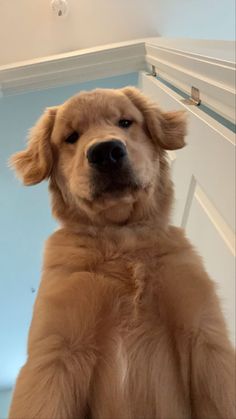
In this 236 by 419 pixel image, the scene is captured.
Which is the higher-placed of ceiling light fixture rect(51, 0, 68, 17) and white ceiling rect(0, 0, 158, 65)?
ceiling light fixture rect(51, 0, 68, 17)

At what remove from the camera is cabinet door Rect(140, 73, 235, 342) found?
1033 mm

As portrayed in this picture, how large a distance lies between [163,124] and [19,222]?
1.74m

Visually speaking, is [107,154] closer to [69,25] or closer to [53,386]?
[53,386]

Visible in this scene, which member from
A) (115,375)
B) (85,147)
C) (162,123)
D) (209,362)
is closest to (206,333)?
(209,362)

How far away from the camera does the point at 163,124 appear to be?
129cm

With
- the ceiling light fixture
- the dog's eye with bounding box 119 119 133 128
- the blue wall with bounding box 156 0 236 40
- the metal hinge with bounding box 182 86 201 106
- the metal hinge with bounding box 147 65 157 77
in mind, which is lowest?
the dog's eye with bounding box 119 119 133 128

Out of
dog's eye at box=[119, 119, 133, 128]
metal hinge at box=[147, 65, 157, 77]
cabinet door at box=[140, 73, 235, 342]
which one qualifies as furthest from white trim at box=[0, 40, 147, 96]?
dog's eye at box=[119, 119, 133, 128]

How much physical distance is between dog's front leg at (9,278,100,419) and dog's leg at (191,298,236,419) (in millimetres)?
217

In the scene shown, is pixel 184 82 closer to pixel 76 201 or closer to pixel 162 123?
pixel 162 123

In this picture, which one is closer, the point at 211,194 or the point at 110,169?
the point at 110,169

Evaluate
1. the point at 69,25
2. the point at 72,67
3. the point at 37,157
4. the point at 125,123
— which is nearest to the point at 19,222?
the point at 72,67

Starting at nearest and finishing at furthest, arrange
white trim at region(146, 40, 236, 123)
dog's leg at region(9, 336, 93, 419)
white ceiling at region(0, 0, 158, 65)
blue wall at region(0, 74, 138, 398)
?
dog's leg at region(9, 336, 93, 419) < white trim at region(146, 40, 236, 123) < white ceiling at region(0, 0, 158, 65) < blue wall at region(0, 74, 138, 398)

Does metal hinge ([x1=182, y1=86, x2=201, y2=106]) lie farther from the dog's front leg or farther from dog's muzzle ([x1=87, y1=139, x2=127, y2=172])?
the dog's front leg

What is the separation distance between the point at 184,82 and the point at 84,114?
0.41 metres
